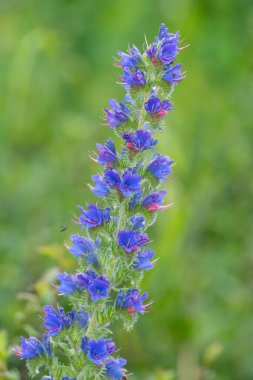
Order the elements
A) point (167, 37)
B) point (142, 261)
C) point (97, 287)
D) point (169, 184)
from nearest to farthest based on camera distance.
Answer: point (97, 287), point (142, 261), point (167, 37), point (169, 184)

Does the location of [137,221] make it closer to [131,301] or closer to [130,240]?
[130,240]

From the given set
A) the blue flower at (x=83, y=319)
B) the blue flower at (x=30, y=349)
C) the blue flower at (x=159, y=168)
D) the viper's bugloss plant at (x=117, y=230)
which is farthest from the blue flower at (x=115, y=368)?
the blue flower at (x=159, y=168)

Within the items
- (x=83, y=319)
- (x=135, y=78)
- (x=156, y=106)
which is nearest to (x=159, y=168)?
(x=156, y=106)

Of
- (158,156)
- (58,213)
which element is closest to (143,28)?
(58,213)

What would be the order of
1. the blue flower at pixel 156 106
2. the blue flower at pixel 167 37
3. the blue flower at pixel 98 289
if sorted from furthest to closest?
the blue flower at pixel 167 37 < the blue flower at pixel 156 106 < the blue flower at pixel 98 289

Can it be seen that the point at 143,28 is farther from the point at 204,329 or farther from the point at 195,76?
the point at 204,329

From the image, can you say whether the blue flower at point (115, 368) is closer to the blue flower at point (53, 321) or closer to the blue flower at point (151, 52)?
the blue flower at point (53, 321)
